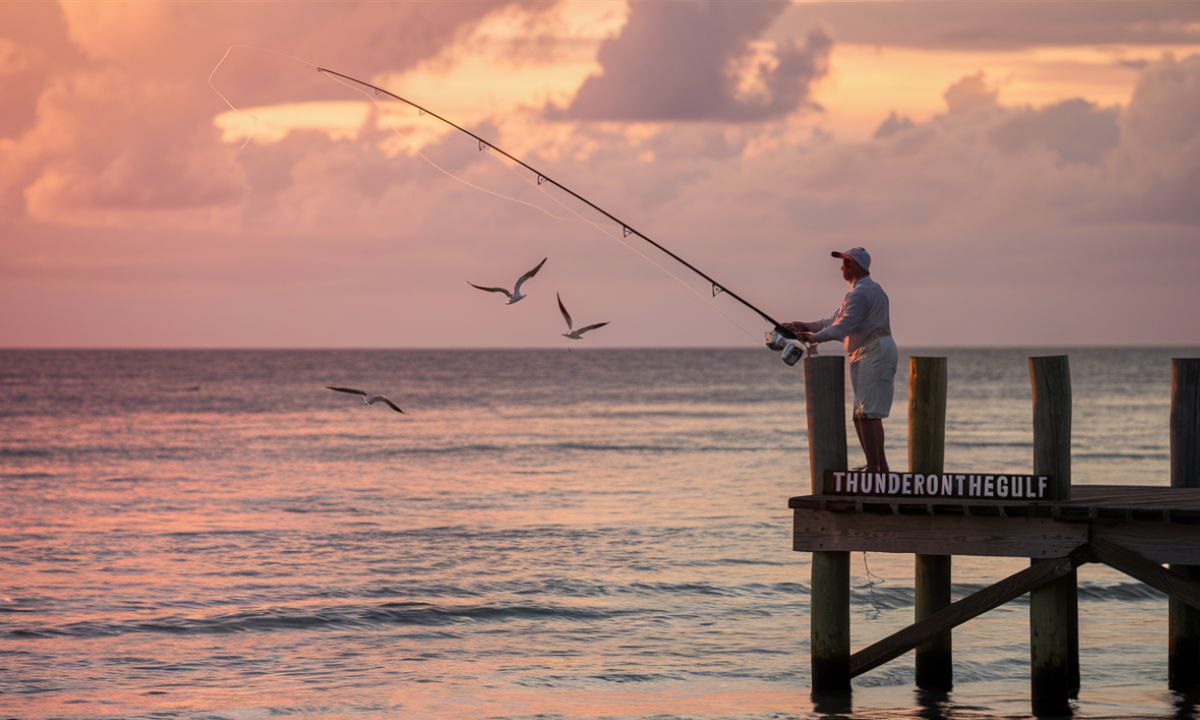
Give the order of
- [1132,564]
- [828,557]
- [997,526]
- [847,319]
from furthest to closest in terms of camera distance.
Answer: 1. [828,557]
2. [847,319]
3. [997,526]
4. [1132,564]

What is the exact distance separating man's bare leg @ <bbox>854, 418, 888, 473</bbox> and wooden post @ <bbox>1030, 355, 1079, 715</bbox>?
112cm

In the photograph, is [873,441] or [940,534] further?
[873,441]

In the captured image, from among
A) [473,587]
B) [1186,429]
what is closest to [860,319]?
[1186,429]

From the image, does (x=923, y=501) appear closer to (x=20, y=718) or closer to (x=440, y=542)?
(x=20, y=718)

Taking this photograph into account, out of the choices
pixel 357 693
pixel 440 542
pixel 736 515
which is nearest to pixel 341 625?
pixel 357 693

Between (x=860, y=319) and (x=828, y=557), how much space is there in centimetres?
181

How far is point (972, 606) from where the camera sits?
11.5m

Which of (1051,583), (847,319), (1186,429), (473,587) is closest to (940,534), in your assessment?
(1051,583)

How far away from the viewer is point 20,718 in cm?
1309

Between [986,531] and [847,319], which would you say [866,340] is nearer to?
[847,319]

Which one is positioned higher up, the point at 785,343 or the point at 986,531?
the point at 785,343

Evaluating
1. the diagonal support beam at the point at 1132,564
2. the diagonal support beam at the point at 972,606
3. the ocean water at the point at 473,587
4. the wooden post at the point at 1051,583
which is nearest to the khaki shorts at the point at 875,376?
the wooden post at the point at 1051,583

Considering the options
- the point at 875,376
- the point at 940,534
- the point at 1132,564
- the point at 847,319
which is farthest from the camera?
the point at 875,376

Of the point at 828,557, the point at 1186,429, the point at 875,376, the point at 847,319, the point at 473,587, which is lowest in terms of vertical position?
the point at 473,587
